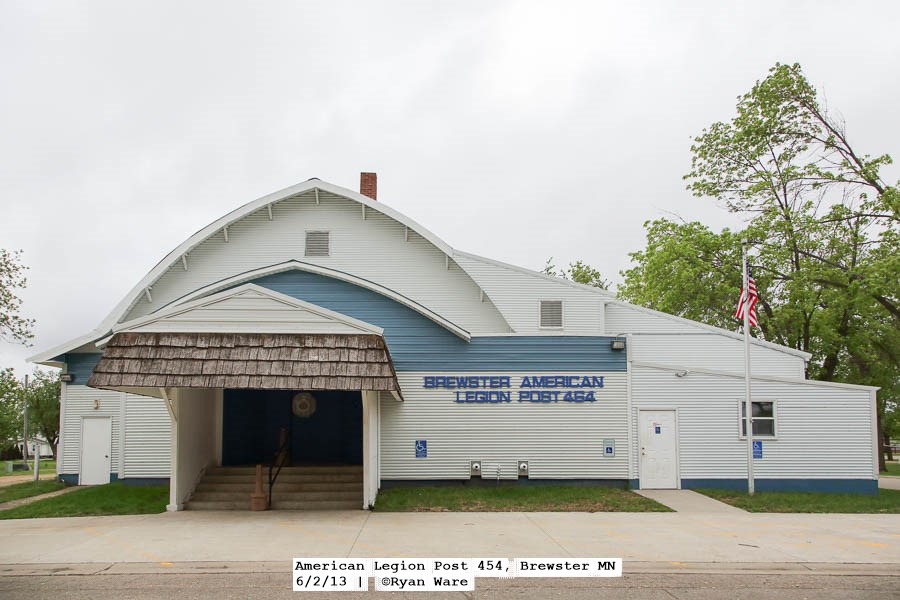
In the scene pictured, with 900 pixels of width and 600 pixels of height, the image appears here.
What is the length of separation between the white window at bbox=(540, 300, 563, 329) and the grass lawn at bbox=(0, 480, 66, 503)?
13.7 meters

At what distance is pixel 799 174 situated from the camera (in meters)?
27.3

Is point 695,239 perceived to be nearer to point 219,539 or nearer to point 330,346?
point 330,346

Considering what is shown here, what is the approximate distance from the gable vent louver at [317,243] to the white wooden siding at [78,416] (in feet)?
21.4

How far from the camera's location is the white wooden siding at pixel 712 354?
22078 millimetres

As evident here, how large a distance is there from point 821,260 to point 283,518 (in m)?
21.0

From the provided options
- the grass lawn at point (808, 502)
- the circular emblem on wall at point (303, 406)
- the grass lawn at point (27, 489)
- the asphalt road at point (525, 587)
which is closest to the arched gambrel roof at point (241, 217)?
the grass lawn at point (27, 489)

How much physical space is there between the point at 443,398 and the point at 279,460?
172 inches

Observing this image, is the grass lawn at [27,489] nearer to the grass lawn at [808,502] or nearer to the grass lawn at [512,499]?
the grass lawn at [512,499]

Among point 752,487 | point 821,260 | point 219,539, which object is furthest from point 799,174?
point 219,539

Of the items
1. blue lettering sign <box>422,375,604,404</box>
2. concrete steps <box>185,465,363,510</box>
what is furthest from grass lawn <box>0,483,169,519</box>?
blue lettering sign <box>422,375,604,404</box>

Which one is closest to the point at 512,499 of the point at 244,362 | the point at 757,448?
the point at 757,448

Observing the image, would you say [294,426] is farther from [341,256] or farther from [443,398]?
[341,256]

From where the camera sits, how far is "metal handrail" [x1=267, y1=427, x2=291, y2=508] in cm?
1678

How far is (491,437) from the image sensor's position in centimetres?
1936
